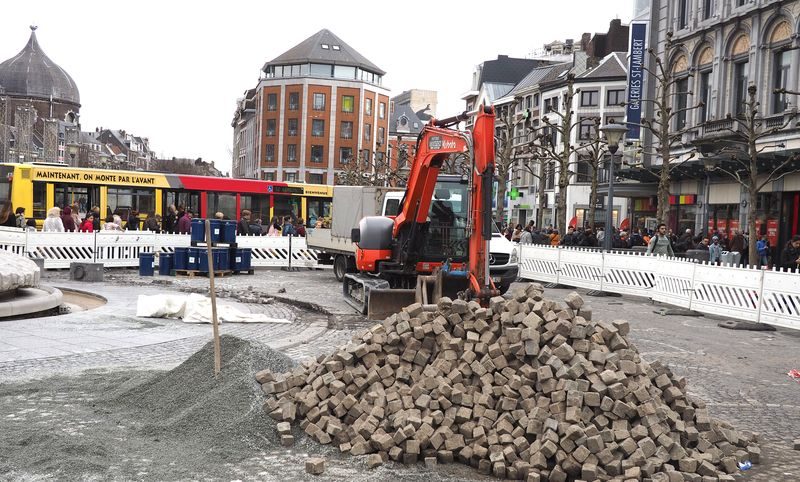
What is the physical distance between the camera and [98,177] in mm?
31859

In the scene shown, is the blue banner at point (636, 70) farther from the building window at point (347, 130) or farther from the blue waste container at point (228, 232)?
the building window at point (347, 130)

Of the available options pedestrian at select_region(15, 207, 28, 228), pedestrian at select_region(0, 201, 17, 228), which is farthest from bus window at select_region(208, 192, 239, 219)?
pedestrian at select_region(0, 201, 17, 228)

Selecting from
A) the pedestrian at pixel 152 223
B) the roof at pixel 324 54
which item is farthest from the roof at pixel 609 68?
the pedestrian at pixel 152 223

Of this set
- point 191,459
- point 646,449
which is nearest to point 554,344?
point 646,449

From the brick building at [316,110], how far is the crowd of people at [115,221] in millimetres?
58998

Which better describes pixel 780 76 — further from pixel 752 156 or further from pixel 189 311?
pixel 189 311

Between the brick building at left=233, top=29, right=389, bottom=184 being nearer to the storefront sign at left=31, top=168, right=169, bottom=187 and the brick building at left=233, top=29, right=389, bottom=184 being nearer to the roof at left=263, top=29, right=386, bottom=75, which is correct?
the roof at left=263, top=29, right=386, bottom=75

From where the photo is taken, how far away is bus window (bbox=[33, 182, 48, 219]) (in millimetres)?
30344

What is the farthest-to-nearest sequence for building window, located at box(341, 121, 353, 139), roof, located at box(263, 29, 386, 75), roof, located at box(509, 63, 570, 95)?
1. building window, located at box(341, 121, 353, 139)
2. roof, located at box(263, 29, 386, 75)
3. roof, located at box(509, 63, 570, 95)

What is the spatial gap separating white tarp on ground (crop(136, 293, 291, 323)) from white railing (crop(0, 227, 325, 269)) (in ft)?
37.7

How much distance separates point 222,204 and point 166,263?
11.2 m

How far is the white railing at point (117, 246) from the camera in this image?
24844 millimetres

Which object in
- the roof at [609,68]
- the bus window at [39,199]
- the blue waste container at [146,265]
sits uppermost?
the roof at [609,68]

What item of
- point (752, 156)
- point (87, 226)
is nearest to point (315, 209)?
point (87, 226)
